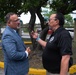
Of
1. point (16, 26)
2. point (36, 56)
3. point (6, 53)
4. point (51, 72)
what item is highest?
point (16, 26)

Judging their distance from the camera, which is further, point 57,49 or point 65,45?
point 57,49

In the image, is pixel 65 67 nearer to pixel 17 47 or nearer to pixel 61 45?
pixel 61 45

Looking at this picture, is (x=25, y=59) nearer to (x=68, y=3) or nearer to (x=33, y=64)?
(x=33, y=64)

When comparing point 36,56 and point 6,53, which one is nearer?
point 6,53

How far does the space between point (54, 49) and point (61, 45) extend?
0.54 ft

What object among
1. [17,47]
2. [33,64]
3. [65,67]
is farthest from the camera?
[33,64]

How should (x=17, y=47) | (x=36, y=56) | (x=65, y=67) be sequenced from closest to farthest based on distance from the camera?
(x=65, y=67) < (x=17, y=47) < (x=36, y=56)

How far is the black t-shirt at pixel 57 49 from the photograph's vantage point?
419 centimetres

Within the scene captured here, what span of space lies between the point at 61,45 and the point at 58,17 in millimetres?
467

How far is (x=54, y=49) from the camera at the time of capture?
4320 mm

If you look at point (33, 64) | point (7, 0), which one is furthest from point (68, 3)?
point (33, 64)

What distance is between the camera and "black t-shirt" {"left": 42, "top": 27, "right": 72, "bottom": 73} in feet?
13.7

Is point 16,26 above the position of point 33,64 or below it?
above

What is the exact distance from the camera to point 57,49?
4.30 meters
